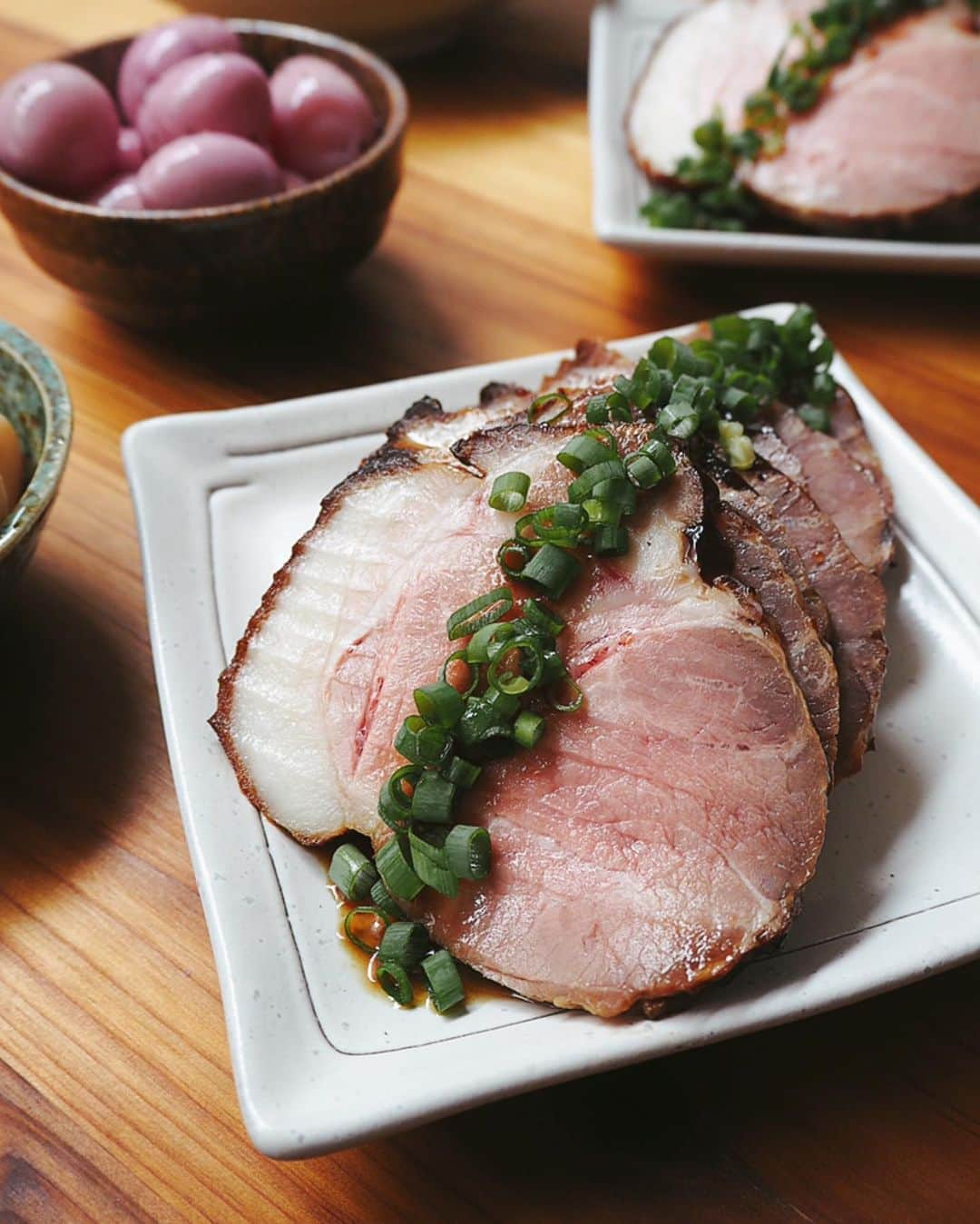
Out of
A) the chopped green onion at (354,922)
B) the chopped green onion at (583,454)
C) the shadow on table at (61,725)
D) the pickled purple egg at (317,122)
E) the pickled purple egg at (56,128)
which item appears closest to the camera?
the chopped green onion at (354,922)

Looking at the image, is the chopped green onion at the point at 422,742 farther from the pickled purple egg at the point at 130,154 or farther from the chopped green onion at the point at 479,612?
the pickled purple egg at the point at 130,154

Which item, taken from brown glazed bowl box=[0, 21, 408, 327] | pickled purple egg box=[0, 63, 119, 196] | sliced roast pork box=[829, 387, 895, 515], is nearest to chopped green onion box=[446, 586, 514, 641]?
sliced roast pork box=[829, 387, 895, 515]

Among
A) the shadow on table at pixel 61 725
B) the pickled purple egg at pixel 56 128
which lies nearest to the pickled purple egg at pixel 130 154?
the pickled purple egg at pixel 56 128

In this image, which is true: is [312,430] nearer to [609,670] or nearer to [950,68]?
[609,670]

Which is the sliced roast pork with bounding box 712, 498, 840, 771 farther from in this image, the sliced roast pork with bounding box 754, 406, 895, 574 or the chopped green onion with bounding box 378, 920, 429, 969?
the chopped green onion with bounding box 378, 920, 429, 969

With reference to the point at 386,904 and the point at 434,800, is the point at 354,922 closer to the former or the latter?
the point at 386,904

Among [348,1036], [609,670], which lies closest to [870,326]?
[609,670]
